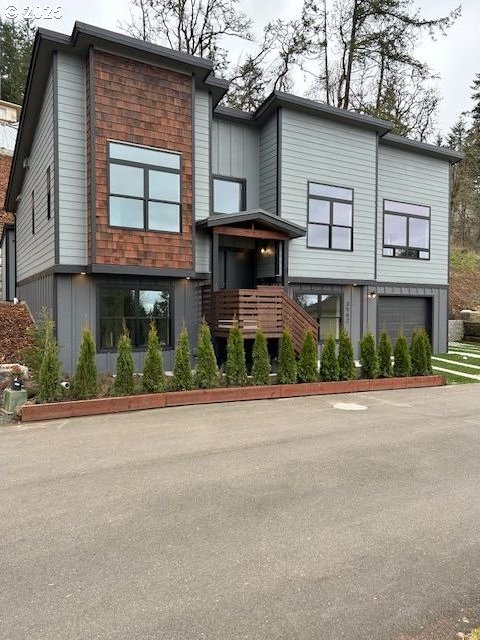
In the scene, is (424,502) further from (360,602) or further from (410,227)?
(410,227)

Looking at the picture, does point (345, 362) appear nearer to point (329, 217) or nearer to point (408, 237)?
point (329, 217)

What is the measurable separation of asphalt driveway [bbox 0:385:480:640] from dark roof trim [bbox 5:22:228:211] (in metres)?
7.40

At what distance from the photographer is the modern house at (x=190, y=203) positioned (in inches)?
348

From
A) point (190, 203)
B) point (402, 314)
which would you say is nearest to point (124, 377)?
point (190, 203)

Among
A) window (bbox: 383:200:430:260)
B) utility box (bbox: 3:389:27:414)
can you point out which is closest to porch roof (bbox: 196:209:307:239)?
window (bbox: 383:200:430:260)

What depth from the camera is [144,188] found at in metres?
9.26

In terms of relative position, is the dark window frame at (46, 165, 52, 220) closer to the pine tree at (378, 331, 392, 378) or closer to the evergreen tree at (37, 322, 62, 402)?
the evergreen tree at (37, 322, 62, 402)

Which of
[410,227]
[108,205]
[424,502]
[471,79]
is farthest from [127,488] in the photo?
[471,79]

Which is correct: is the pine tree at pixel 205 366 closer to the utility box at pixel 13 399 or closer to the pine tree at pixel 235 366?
the pine tree at pixel 235 366

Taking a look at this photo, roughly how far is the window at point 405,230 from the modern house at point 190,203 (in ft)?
0.18

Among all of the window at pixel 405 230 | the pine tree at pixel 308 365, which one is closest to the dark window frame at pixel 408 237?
the window at pixel 405 230

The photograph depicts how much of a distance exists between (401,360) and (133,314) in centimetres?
598

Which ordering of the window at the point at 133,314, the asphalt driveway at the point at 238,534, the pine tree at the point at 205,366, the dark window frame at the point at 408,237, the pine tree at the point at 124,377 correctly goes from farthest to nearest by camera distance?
the dark window frame at the point at 408,237
the window at the point at 133,314
the pine tree at the point at 205,366
the pine tree at the point at 124,377
the asphalt driveway at the point at 238,534

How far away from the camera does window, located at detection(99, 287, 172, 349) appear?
9.31m
